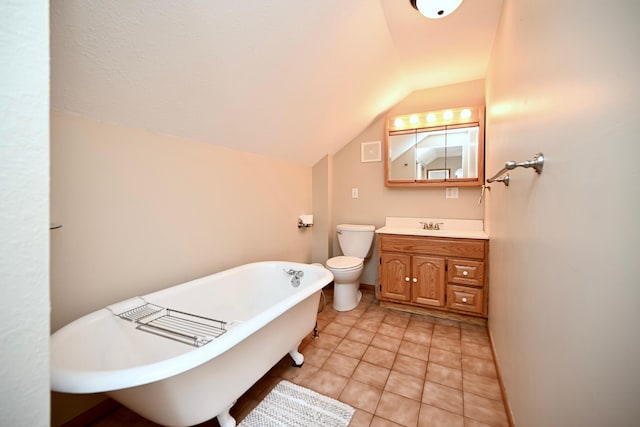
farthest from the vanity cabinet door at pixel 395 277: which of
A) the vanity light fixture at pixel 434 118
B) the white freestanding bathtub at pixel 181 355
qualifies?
the vanity light fixture at pixel 434 118

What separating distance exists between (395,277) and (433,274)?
0.35 m

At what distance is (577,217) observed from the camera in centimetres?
67

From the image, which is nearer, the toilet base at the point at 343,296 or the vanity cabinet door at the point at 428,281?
the vanity cabinet door at the point at 428,281

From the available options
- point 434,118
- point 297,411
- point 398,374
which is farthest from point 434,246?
point 297,411

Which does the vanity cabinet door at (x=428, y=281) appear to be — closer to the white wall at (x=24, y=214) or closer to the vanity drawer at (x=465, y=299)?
the vanity drawer at (x=465, y=299)

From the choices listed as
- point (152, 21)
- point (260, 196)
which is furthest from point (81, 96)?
point (260, 196)

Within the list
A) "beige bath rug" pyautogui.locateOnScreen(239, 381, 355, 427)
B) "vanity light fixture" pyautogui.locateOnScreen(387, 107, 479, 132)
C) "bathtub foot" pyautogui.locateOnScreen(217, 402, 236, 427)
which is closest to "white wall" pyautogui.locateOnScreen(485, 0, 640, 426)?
"beige bath rug" pyautogui.locateOnScreen(239, 381, 355, 427)

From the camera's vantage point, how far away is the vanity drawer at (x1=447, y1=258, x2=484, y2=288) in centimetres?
223

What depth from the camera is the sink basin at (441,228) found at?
231 centimetres

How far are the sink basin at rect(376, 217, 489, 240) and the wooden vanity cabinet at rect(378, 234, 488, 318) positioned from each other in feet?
0.15

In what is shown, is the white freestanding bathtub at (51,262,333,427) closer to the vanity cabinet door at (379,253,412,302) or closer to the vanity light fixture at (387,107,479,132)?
the vanity cabinet door at (379,253,412,302)

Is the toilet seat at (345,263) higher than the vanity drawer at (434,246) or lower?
lower

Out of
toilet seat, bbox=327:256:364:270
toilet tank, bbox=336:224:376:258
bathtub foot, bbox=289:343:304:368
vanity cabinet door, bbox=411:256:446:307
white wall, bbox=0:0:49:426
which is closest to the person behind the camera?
white wall, bbox=0:0:49:426

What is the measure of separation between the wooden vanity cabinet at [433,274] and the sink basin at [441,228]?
0.05 m
